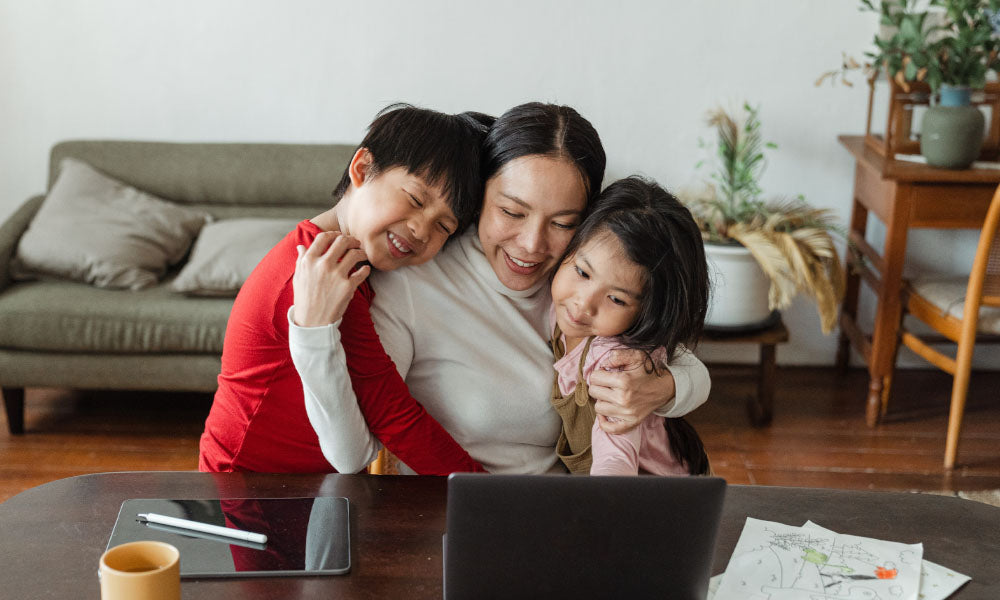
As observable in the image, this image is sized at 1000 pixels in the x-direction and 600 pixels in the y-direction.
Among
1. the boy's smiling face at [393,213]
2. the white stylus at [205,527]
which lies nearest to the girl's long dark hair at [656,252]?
the boy's smiling face at [393,213]

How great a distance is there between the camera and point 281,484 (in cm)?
135

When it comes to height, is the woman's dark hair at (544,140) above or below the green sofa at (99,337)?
above

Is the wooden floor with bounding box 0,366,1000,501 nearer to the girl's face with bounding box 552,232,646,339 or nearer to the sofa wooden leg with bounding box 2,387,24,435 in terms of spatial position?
the sofa wooden leg with bounding box 2,387,24,435

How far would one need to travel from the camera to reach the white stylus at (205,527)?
3.93 feet

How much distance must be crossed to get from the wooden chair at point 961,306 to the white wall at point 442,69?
625 mm

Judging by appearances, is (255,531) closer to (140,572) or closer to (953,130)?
(140,572)

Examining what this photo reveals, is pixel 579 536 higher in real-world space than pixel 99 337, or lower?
higher

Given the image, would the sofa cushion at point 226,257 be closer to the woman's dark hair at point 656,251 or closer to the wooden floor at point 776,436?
the wooden floor at point 776,436

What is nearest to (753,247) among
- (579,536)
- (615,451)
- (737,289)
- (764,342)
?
(737,289)

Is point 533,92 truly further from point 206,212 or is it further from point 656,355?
point 656,355

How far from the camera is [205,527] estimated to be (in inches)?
47.7

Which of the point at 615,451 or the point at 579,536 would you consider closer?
the point at 579,536

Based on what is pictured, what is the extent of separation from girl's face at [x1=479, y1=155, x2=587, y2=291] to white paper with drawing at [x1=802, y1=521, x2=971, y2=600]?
690 millimetres

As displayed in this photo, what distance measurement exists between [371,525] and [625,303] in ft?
1.72
